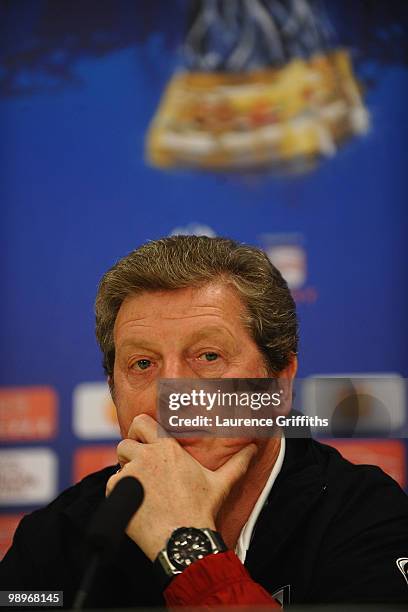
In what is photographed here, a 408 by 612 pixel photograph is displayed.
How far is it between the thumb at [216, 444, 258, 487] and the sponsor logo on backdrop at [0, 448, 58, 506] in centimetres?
46

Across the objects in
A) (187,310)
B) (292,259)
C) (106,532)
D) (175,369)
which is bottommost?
(106,532)

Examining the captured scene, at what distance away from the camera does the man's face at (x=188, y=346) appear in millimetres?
1402

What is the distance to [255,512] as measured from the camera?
57.5 inches

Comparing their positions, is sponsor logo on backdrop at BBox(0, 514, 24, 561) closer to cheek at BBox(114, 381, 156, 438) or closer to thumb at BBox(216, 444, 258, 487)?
cheek at BBox(114, 381, 156, 438)

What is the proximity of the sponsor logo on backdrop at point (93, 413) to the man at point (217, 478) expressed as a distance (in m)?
0.20

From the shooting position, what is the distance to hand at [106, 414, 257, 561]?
49.4 inches

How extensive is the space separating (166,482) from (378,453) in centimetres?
44

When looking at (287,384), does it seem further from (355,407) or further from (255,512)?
(255,512)

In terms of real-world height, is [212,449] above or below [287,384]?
below

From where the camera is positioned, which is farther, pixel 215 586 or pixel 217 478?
pixel 217 478

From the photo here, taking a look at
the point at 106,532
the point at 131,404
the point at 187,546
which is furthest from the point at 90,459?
the point at 106,532

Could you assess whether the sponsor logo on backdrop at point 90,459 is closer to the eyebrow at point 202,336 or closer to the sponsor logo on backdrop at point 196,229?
the eyebrow at point 202,336

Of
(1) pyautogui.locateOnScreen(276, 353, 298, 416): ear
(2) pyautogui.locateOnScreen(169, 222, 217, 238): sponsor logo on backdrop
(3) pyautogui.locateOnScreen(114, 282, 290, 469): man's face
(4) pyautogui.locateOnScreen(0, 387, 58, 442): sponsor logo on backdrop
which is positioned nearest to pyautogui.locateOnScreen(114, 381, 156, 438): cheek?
(3) pyautogui.locateOnScreen(114, 282, 290, 469): man's face

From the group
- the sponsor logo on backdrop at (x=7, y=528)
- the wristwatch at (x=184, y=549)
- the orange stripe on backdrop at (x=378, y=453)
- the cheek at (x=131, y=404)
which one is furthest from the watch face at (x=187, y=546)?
the sponsor logo on backdrop at (x=7, y=528)
